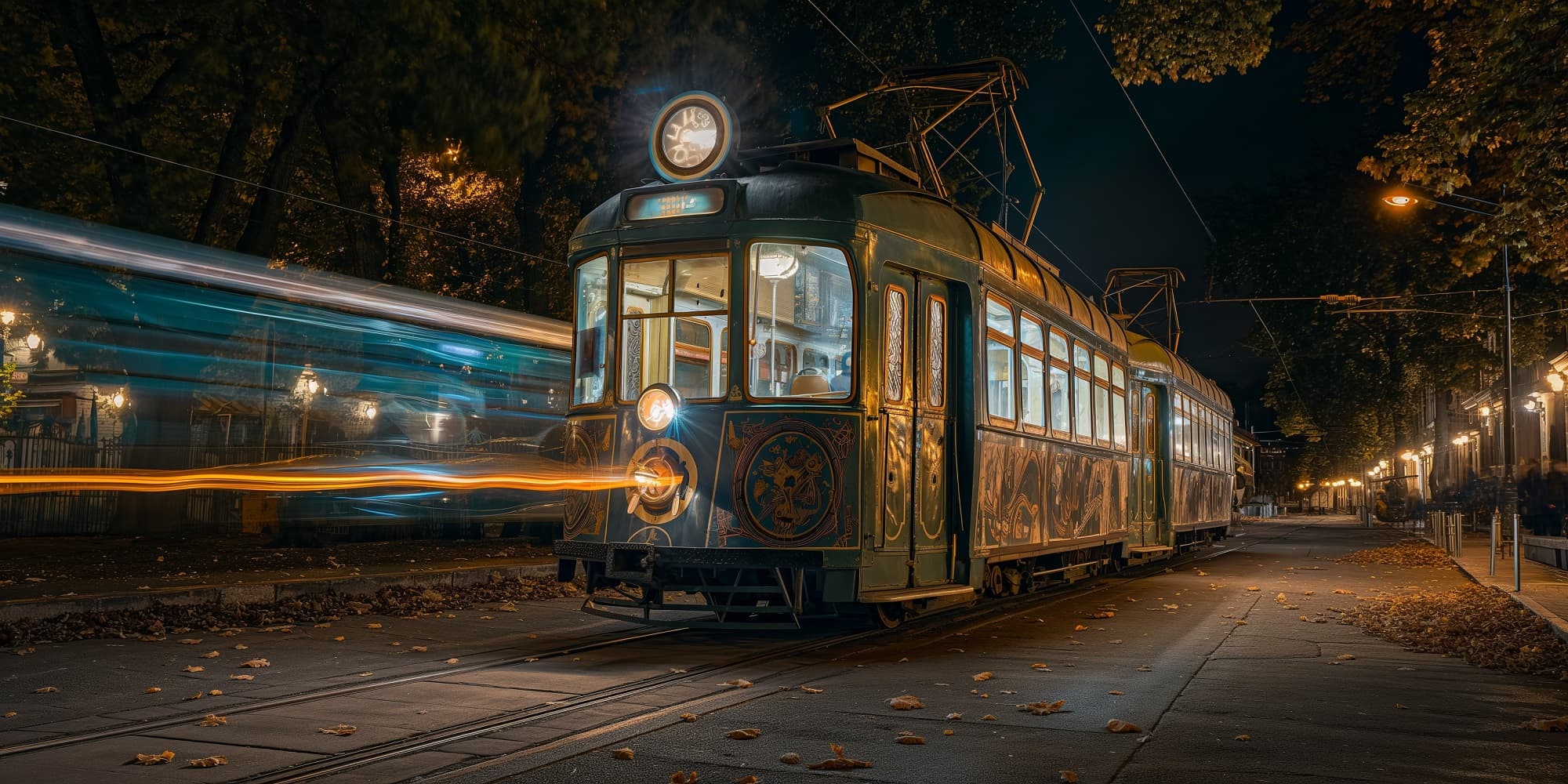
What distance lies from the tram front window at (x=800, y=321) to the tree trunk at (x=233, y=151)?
10.0 m

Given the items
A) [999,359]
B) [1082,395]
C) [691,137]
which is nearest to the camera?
[691,137]

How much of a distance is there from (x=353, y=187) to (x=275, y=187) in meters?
1.44

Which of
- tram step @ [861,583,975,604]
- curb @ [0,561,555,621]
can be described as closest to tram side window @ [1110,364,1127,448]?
tram step @ [861,583,975,604]

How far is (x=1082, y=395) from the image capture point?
14.9 m

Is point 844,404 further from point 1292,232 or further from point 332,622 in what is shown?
point 1292,232

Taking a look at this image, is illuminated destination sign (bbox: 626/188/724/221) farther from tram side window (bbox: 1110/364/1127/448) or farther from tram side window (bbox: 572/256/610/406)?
tram side window (bbox: 1110/364/1127/448)

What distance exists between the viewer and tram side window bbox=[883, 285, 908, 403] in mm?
10086

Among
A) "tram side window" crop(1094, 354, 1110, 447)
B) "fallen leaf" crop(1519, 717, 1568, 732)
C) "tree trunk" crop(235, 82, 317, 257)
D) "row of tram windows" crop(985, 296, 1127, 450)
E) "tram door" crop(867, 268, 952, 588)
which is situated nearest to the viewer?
"fallen leaf" crop(1519, 717, 1568, 732)

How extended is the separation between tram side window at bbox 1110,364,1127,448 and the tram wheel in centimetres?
665

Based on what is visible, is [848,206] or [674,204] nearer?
[848,206]

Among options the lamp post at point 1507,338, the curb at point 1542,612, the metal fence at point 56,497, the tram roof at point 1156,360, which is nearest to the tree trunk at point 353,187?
the metal fence at point 56,497

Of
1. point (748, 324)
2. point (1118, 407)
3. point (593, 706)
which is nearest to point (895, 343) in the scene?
point (748, 324)

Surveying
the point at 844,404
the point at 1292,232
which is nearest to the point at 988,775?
the point at 844,404

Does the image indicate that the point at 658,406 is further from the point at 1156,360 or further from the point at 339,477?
the point at 1156,360
